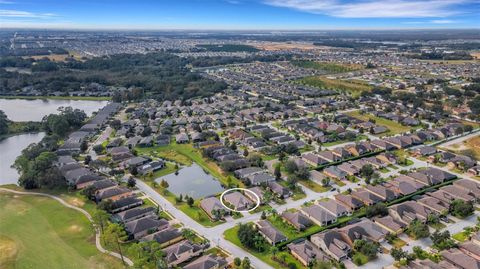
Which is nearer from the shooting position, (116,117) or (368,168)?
(368,168)

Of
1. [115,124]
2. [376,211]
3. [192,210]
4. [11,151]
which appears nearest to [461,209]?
[376,211]

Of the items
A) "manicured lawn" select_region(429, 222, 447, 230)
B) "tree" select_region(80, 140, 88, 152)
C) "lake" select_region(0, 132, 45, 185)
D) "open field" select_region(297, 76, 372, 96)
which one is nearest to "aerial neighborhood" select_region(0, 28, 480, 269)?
"manicured lawn" select_region(429, 222, 447, 230)

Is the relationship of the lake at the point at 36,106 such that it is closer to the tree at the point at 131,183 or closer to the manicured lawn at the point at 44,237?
the manicured lawn at the point at 44,237

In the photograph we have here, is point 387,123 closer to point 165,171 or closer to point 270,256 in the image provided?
point 165,171

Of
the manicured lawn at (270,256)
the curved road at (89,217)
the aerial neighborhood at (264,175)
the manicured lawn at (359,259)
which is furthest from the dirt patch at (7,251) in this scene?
the manicured lawn at (359,259)

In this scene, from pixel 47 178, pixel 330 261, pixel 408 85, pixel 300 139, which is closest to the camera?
pixel 330 261

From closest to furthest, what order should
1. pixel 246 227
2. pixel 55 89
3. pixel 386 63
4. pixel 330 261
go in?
pixel 330 261 → pixel 246 227 → pixel 55 89 → pixel 386 63

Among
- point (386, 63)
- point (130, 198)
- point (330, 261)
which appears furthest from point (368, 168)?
point (386, 63)

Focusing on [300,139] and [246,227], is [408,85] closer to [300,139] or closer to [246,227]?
[300,139]
